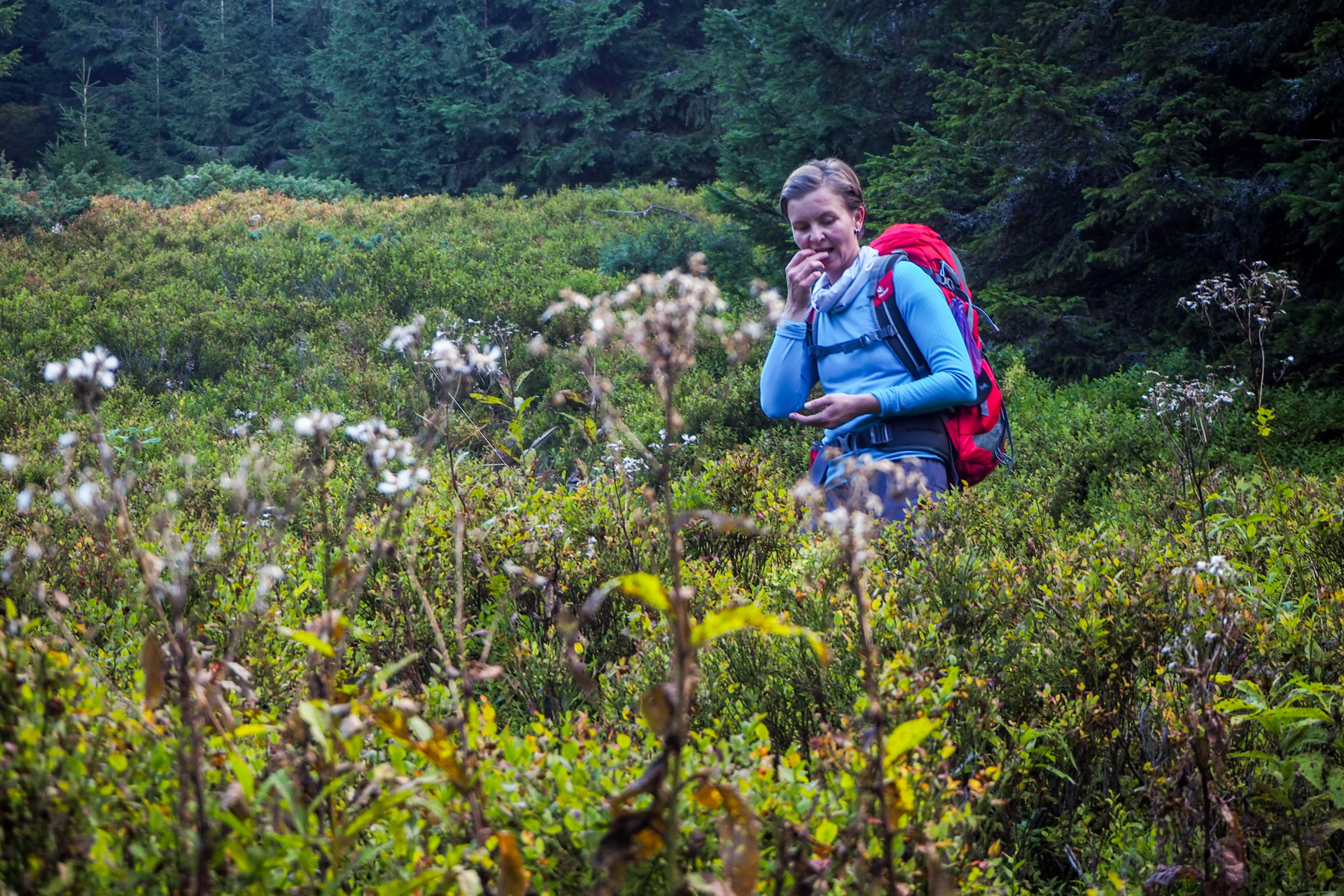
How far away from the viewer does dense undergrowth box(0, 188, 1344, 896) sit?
1337 millimetres

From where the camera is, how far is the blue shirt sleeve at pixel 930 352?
354 cm

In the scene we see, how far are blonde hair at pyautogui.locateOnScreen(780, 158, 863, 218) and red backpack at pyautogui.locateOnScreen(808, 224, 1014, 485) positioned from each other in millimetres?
262

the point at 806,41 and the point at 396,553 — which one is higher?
the point at 806,41

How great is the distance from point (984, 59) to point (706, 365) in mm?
3780

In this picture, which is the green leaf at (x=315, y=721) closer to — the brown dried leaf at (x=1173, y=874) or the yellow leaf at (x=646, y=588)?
the yellow leaf at (x=646, y=588)

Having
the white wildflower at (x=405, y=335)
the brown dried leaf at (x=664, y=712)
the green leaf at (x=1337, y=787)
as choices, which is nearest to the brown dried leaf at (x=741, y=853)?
the brown dried leaf at (x=664, y=712)

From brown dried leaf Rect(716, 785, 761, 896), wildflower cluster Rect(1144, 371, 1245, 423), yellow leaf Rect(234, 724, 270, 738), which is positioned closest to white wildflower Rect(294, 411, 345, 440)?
yellow leaf Rect(234, 724, 270, 738)

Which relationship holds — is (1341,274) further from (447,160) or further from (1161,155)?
(447,160)

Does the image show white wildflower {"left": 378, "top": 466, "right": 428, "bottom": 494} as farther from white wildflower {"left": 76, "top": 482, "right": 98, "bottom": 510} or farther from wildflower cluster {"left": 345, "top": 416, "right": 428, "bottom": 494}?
white wildflower {"left": 76, "top": 482, "right": 98, "bottom": 510}

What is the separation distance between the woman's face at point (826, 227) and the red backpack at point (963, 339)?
0.19m

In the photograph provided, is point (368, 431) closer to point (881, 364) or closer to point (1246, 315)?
point (881, 364)

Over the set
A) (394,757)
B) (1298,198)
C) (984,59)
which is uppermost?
(984,59)

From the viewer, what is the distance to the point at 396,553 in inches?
106

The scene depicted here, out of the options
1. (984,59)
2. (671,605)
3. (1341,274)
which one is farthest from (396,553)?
(1341,274)
